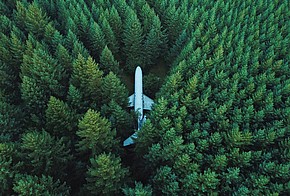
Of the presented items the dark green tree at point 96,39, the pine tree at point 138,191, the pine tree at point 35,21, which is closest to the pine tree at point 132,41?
the dark green tree at point 96,39

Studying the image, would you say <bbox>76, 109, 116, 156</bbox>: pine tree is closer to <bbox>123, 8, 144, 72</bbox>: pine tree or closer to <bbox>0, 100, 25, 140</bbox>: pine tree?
<bbox>0, 100, 25, 140</bbox>: pine tree

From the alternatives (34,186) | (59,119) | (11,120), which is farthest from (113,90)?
(34,186)

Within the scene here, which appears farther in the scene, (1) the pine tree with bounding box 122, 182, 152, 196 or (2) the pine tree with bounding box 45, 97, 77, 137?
(2) the pine tree with bounding box 45, 97, 77, 137

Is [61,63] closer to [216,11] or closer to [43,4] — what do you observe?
[43,4]

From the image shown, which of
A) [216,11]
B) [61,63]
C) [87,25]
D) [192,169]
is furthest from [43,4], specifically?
[192,169]

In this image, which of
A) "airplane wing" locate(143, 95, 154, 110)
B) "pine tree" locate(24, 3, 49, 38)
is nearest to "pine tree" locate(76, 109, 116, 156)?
"airplane wing" locate(143, 95, 154, 110)

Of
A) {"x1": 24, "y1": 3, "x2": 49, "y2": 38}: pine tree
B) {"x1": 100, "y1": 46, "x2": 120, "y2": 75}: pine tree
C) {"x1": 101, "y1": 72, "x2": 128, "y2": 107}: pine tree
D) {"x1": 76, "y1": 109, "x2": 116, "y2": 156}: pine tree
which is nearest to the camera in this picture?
{"x1": 76, "y1": 109, "x2": 116, "y2": 156}: pine tree
